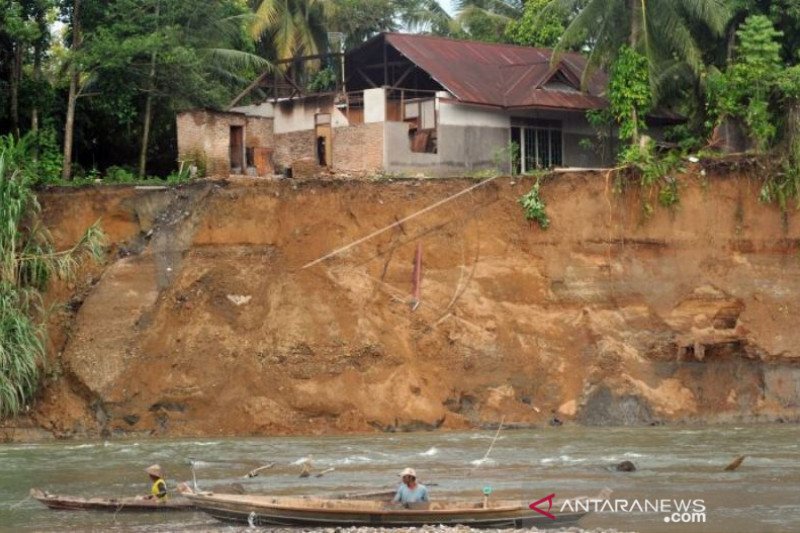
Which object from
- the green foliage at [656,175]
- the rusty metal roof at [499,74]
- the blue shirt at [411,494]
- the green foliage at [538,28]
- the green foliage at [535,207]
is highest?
the green foliage at [538,28]

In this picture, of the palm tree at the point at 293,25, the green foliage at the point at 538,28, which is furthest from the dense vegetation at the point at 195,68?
the green foliage at the point at 538,28

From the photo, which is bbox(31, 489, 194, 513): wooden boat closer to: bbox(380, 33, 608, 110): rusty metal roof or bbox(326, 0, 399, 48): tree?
bbox(380, 33, 608, 110): rusty metal roof

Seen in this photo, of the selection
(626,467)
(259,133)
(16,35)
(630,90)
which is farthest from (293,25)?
(626,467)

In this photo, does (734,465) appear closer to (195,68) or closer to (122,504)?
(122,504)

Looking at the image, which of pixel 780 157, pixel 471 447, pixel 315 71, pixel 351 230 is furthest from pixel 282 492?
pixel 315 71

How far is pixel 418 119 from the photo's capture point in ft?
109

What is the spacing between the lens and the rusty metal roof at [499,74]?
33.4m

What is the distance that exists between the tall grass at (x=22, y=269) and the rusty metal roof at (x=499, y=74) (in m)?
9.14

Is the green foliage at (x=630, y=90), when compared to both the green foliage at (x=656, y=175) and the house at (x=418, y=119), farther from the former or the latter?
the house at (x=418, y=119)

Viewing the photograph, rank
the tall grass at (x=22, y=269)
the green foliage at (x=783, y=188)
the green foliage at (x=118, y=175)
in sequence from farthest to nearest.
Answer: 1. the green foliage at (x=118, y=175)
2. the green foliage at (x=783, y=188)
3. the tall grass at (x=22, y=269)

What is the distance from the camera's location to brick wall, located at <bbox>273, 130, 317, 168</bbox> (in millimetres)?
34250

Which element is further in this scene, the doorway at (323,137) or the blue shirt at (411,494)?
the doorway at (323,137)

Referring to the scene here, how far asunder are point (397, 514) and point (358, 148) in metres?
17.6

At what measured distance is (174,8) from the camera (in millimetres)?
33125
